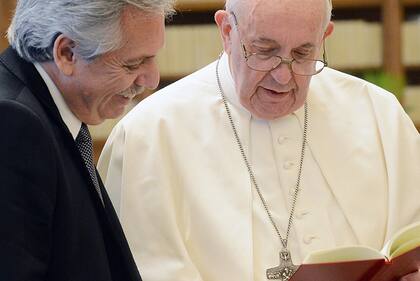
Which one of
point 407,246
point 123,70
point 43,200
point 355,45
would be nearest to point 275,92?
point 407,246

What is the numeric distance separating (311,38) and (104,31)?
936mm

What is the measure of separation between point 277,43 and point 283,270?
2.32ft

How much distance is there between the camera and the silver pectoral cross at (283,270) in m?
2.77

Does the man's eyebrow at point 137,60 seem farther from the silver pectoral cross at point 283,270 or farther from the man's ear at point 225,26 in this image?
the silver pectoral cross at point 283,270

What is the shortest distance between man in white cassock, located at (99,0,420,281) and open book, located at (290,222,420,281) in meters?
0.40

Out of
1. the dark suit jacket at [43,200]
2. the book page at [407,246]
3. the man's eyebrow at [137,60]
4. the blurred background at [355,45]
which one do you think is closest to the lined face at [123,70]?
the man's eyebrow at [137,60]

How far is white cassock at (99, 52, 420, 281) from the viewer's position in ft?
9.18

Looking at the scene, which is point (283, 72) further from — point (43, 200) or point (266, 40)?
point (43, 200)

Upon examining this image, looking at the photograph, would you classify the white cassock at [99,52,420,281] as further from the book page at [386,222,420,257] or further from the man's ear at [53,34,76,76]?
the man's ear at [53,34,76,76]

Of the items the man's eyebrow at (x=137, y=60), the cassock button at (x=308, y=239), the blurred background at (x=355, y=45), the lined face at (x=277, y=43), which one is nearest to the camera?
the man's eyebrow at (x=137, y=60)

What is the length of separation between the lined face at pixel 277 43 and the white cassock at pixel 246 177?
0.18 m

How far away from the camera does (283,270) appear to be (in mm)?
2783

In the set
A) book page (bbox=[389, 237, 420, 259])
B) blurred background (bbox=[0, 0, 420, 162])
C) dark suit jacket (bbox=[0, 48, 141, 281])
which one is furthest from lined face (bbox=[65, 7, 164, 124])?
blurred background (bbox=[0, 0, 420, 162])

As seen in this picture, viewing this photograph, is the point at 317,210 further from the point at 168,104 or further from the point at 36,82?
the point at 36,82
